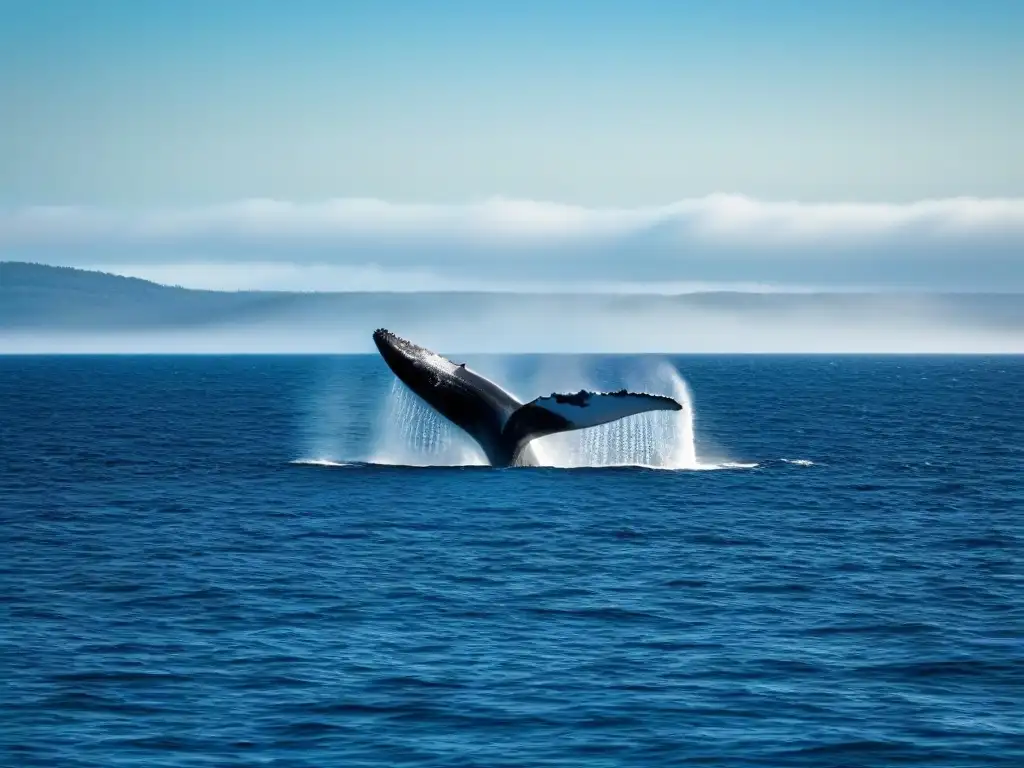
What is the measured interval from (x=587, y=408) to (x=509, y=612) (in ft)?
29.9

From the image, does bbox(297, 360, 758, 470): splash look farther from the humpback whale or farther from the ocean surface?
the humpback whale

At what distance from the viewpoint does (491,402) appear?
32562 millimetres

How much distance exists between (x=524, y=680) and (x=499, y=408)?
1548 cm

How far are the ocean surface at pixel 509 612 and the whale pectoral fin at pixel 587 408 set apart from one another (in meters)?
2.25

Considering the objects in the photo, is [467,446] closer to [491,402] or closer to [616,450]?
[616,450]

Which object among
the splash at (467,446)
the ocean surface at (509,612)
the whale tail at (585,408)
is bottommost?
the ocean surface at (509,612)

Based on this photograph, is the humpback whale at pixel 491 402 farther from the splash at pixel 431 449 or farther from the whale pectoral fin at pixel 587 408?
the splash at pixel 431 449

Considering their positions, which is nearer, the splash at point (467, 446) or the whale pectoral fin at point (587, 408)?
the whale pectoral fin at point (587, 408)

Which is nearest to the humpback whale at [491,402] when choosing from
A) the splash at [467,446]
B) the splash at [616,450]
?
the splash at [467,446]

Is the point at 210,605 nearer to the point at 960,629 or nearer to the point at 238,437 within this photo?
the point at 960,629

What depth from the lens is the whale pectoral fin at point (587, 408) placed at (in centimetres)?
2991

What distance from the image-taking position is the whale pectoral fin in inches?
1177

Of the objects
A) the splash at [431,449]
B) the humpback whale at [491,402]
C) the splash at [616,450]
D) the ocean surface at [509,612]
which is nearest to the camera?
the ocean surface at [509,612]

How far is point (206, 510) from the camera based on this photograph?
113ft
